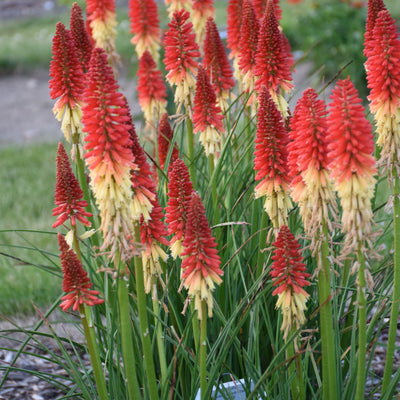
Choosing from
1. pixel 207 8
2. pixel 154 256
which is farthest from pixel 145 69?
pixel 154 256

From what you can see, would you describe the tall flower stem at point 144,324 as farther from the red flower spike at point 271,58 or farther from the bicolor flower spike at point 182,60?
the bicolor flower spike at point 182,60

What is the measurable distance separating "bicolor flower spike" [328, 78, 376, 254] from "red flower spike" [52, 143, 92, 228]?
1003 mm

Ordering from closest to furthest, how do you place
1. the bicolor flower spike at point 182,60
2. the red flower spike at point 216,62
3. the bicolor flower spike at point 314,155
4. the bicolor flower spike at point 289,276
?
the bicolor flower spike at point 314,155 → the bicolor flower spike at point 289,276 → the bicolor flower spike at point 182,60 → the red flower spike at point 216,62

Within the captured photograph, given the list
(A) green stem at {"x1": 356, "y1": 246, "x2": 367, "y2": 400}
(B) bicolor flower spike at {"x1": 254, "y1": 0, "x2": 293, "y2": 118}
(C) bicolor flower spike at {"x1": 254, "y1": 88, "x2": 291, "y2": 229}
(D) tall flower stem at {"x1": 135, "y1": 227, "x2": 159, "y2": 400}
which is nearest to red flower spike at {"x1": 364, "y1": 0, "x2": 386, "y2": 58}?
(B) bicolor flower spike at {"x1": 254, "y1": 0, "x2": 293, "y2": 118}

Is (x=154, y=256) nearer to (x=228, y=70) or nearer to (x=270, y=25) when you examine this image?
(x=270, y=25)

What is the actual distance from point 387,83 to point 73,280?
1.45 m

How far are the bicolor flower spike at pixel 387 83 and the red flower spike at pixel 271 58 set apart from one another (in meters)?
0.65

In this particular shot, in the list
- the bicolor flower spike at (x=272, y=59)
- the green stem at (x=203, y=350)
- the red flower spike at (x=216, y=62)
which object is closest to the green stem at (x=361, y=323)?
the green stem at (x=203, y=350)

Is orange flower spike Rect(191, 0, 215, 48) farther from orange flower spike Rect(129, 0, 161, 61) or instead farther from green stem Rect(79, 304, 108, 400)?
green stem Rect(79, 304, 108, 400)

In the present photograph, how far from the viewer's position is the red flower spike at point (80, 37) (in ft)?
10.9

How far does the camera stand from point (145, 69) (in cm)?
451

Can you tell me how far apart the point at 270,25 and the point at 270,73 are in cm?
25

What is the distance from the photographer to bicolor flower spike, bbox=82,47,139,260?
213cm

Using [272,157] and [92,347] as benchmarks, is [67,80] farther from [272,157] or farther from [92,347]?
[92,347]
